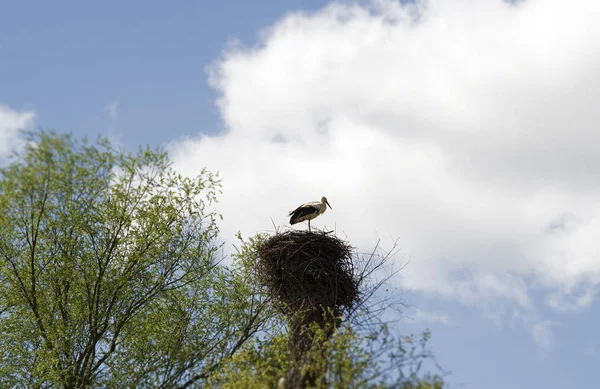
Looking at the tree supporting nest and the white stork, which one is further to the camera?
the white stork

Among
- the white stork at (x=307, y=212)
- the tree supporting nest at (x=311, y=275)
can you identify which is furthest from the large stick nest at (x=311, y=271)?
the white stork at (x=307, y=212)

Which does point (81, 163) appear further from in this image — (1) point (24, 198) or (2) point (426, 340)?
A: (2) point (426, 340)

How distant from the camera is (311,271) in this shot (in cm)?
1596

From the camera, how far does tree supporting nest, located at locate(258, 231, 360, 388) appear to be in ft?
52.0

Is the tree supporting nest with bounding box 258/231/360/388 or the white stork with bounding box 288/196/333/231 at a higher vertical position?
the white stork with bounding box 288/196/333/231

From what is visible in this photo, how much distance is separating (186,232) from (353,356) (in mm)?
8042

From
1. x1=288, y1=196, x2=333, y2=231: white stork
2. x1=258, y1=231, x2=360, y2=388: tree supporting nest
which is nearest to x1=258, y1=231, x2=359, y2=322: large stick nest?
x1=258, y1=231, x2=360, y2=388: tree supporting nest

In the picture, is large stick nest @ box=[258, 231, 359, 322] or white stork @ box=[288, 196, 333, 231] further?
white stork @ box=[288, 196, 333, 231]

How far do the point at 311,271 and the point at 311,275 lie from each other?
0.88 feet

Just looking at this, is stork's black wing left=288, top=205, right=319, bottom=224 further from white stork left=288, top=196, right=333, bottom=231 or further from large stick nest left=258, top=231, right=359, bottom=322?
large stick nest left=258, top=231, right=359, bottom=322

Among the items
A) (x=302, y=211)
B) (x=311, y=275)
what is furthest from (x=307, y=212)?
(x=311, y=275)

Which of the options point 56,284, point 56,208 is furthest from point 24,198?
point 56,284

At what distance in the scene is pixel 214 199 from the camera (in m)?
19.6

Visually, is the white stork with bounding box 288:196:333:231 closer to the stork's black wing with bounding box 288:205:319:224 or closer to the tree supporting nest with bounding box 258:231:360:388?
the stork's black wing with bounding box 288:205:319:224
